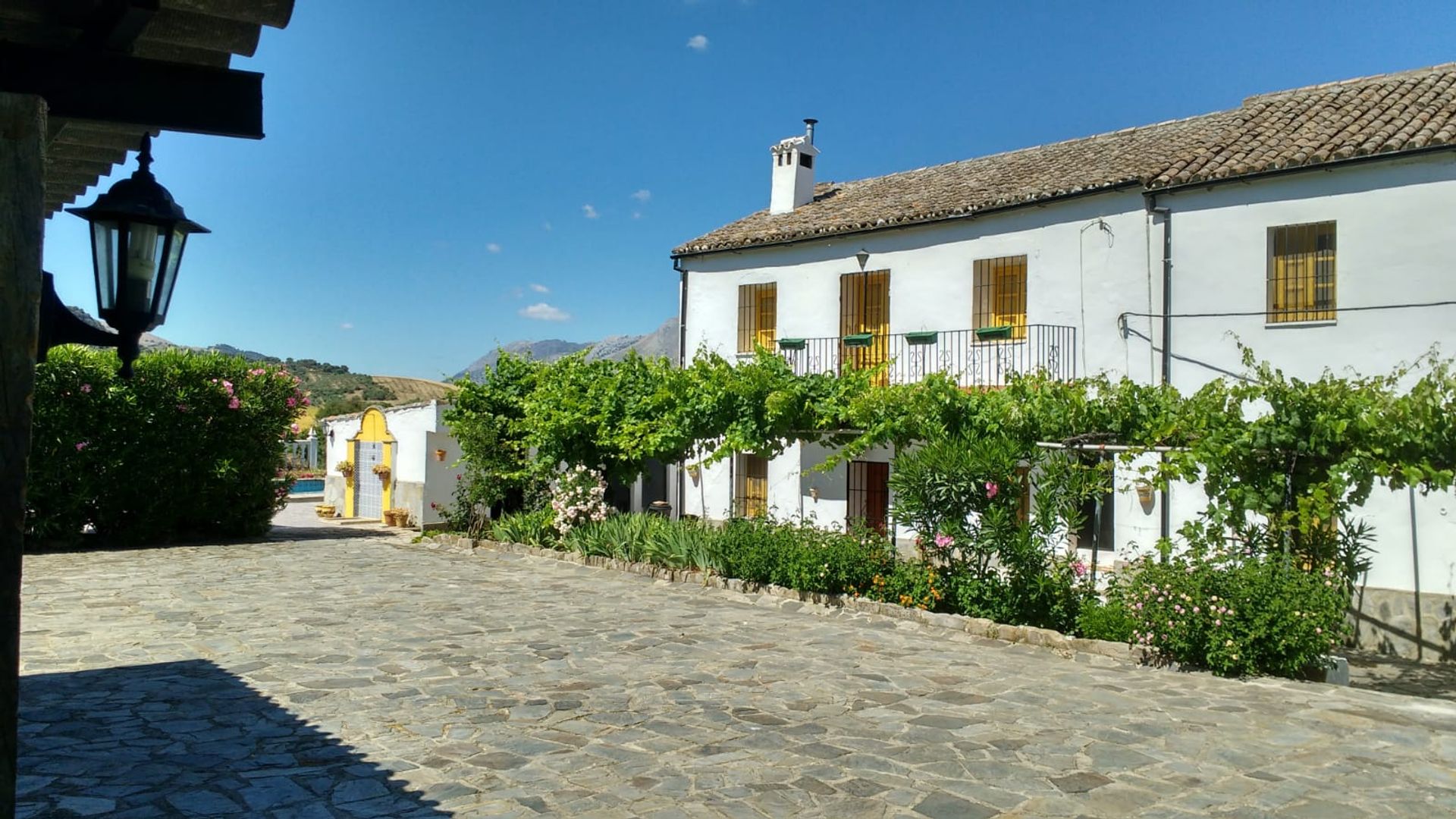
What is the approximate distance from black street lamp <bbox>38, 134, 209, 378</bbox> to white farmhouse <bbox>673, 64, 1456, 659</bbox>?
10.7 m

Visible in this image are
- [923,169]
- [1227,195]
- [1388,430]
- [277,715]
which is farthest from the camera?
[923,169]

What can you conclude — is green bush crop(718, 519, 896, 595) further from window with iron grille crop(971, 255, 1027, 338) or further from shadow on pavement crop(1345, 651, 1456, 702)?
window with iron grille crop(971, 255, 1027, 338)

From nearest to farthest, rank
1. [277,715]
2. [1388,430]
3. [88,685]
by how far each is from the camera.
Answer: [277,715]
[88,685]
[1388,430]

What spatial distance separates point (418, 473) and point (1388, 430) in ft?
59.9

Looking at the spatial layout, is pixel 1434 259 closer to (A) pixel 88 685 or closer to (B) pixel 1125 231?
(B) pixel 1125 231

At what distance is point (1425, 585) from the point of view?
1147cm

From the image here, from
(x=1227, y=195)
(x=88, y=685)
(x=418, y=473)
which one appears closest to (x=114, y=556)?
(x=418, y=473)

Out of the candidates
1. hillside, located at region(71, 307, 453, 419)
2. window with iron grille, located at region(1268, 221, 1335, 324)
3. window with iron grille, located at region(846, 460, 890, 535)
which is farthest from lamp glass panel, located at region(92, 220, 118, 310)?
hillside, located at region(71, 307, 453, 419)

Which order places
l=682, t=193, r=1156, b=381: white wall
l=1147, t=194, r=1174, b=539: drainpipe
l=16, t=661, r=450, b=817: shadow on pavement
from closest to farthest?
l=16, t=661, r=450, b=817: shadow on pavement → l=1147, t=194, r=1174, b=539: drainpipe → l=682, t=193, r=1156, b=381: white wall

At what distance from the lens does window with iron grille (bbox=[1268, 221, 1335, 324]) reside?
524 inches

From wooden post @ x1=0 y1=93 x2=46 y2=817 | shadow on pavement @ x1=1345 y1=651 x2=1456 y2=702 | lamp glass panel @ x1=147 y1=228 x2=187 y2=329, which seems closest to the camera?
wooden post @ x1=0 y1=93 x2=46 y2=817

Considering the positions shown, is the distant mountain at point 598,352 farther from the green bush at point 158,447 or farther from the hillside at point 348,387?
the hillside at point 348,387

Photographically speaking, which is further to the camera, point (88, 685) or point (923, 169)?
point (923, 169)

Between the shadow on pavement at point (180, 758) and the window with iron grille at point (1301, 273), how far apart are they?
12918 mm
